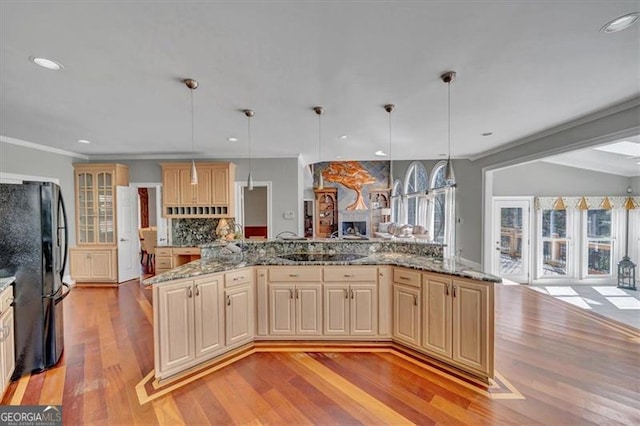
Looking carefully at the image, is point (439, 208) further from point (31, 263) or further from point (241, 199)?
point (31, 263)

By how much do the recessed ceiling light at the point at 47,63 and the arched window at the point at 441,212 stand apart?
18.3 feet

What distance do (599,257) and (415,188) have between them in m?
5.13

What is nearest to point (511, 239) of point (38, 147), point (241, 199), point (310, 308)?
point (310, 308)

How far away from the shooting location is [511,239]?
6312 millimetres

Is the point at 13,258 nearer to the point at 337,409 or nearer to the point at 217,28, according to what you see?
the point at 217,28

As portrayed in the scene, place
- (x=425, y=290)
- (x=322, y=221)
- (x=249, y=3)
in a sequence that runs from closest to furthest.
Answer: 1. (x=249, y=3)
2. (x=425, y=290)
3. (x=322, y=221)

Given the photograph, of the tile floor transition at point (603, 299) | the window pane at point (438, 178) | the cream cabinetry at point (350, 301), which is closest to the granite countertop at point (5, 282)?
the cream cabinetry at point (350, 301)

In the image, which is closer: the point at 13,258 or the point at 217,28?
the point at 217,28

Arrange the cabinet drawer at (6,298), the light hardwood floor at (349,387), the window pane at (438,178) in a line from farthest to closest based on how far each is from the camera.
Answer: the window pane at (438,178) < the cabinet drawer at (6,298) < the light hardwood floor at (349,387)

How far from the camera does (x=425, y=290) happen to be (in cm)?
253

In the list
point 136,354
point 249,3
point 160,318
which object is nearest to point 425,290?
point 160,318

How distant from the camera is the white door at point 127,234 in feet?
17.5

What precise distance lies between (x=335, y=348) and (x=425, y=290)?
1.09 meters

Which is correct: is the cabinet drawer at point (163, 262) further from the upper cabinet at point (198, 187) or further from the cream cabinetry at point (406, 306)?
the cream cabinetry at point (406, 306)
